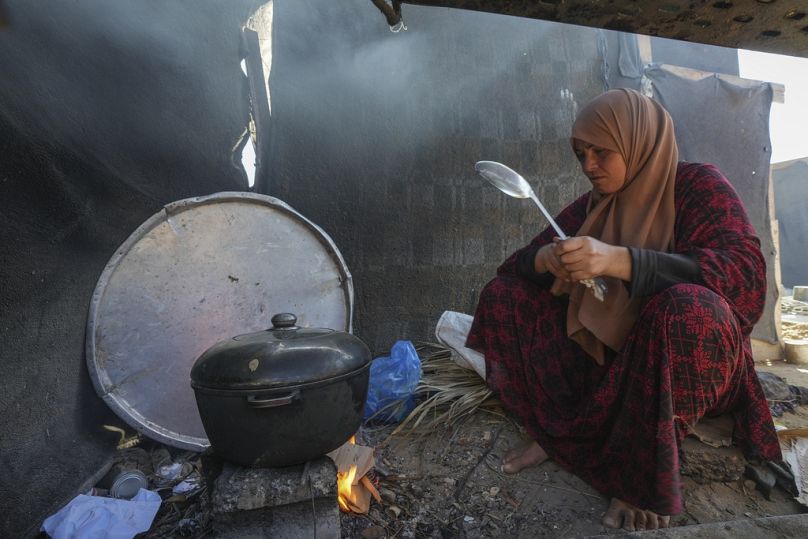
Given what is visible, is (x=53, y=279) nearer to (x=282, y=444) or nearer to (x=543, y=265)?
(x=282, y=444)

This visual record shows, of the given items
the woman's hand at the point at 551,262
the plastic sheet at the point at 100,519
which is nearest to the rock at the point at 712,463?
the woman's hand at the point at 551,262

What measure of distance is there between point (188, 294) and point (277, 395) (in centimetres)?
117

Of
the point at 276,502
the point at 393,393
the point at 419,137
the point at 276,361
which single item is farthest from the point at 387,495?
the point at 419,137

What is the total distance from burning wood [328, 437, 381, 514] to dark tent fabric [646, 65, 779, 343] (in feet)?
13.1

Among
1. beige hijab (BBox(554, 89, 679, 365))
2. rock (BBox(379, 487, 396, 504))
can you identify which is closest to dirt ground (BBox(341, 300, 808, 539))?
rock (BBox(379, 487, 396, 504))

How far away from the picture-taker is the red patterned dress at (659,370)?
4.66ft

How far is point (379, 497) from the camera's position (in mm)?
1728

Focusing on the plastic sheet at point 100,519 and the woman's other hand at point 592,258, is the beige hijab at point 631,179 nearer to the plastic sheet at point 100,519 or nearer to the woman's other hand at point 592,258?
the woman's other hand at point 592,258

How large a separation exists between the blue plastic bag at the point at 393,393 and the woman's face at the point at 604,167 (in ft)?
4.38

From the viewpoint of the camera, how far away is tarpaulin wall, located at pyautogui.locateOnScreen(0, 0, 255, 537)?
1.55m

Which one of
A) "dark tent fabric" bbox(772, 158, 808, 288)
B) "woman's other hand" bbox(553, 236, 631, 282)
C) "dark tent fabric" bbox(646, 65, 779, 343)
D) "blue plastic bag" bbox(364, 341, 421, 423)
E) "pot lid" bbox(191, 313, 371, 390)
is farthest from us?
"dark tent fabric" bbox(772, 158, 808, 288)

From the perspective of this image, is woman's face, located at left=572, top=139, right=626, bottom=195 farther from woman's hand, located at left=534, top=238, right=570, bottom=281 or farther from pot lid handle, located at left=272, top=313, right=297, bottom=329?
pot lid handle, located at left=272, top=313, right=297, bottom=329

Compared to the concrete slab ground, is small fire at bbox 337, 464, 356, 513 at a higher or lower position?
lower

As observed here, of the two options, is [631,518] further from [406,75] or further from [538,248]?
[406,75]
